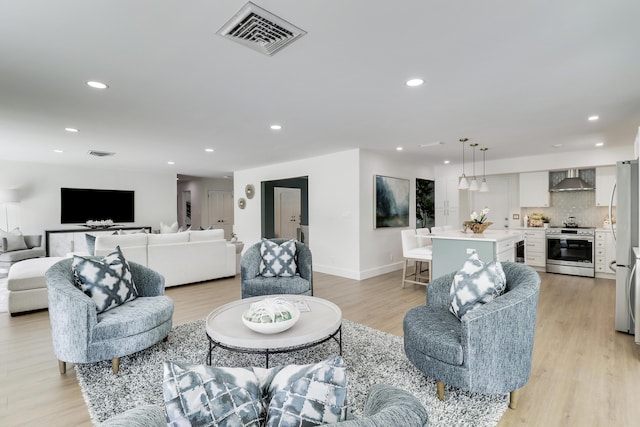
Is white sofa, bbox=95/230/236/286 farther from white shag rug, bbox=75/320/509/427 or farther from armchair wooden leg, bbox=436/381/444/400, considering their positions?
armchair wooden leg, bbox=436/381/444/400

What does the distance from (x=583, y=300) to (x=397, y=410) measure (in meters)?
4.95

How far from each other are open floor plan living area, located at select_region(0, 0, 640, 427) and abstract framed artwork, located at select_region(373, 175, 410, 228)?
0.58ft

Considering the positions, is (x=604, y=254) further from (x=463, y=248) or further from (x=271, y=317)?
(x=271, y=317)

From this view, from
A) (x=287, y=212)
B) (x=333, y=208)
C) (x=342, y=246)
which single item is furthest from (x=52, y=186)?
(x=342, y=246)

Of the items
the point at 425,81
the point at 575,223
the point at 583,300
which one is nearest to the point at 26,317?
the point at 425,81

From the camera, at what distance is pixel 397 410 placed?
82cm

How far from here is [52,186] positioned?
24.6 ft

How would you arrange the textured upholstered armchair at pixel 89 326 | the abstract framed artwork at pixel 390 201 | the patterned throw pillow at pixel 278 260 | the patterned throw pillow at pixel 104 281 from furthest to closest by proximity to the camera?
the abstract framed artwork at pixel 390 201
the patterned throw pillow at pixel 278 260
the patterned throw pillow at pixel 104 281
the textured upholstered armchair at pixel 89 326

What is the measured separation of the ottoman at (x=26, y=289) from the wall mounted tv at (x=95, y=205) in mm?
4369

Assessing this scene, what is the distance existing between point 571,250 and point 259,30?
21.9 feet

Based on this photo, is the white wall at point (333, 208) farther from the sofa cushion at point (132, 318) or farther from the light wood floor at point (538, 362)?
the sofa cushion at point (132, 318)

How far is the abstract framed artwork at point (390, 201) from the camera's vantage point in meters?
6.07

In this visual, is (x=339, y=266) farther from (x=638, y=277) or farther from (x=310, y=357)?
(x=638, y=277)

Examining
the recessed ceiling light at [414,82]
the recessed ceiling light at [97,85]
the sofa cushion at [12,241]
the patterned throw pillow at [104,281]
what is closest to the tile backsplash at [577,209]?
the recessed ceiling light at [414,82]
